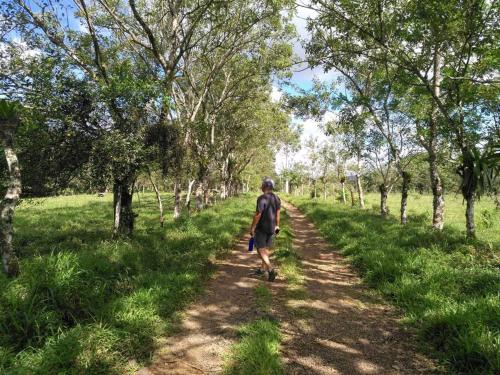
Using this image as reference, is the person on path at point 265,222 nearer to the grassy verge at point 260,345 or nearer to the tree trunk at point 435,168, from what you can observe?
the grassy verge at point 260,345

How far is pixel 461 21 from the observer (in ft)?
30.8

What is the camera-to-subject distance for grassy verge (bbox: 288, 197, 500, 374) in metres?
4.28

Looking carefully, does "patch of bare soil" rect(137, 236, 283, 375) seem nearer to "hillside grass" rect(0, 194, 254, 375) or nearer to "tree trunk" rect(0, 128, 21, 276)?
"hillside grass" rect(0, 194, 254, 375)

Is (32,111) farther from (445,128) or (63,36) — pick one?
(445,128)

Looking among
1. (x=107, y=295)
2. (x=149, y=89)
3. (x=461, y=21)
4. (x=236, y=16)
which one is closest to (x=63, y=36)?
(x=149, y=89)

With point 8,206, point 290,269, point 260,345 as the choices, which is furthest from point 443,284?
point 8,206

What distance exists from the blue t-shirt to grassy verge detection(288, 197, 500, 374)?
2.67m

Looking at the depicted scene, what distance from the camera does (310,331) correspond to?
525cm

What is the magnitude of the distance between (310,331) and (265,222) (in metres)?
3.08

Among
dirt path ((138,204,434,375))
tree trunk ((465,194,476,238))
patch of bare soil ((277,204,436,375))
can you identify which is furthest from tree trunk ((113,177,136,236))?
tree trunk ((465,194,476,238))

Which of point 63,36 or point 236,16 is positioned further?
point 236,16

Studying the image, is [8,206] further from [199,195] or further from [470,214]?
[199,195]

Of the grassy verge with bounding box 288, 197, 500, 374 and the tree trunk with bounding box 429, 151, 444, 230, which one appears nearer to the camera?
the grassy verge with bounding box 288, 197, 500, 374

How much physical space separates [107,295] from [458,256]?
29.0ft
